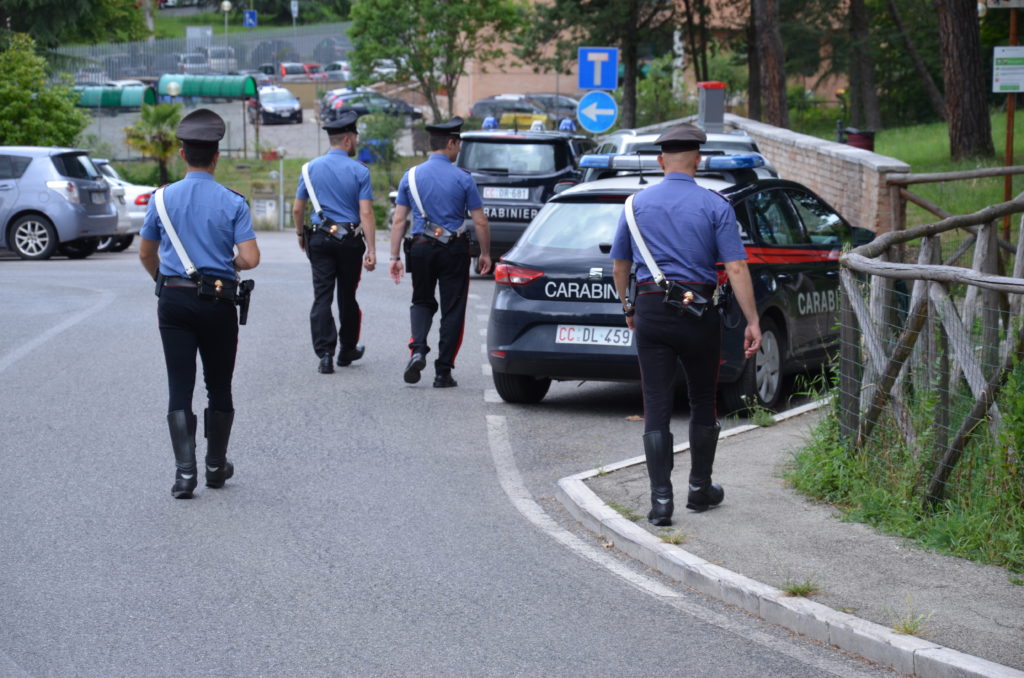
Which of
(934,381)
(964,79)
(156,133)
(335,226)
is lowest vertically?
(934,381)

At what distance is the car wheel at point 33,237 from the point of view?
24.3 metres

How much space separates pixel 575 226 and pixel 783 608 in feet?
16.9

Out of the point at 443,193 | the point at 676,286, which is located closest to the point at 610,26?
the point at 443,193

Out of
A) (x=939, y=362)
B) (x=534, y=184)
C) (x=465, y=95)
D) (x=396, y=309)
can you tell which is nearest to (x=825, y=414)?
(x=939, y=362)

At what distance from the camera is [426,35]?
53875mm

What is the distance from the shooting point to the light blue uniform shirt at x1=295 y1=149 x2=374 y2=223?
11.9 meters

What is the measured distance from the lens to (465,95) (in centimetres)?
8400

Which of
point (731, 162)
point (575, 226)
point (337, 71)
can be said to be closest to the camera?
point (575, 226)

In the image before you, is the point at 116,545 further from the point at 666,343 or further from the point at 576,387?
the point at 576,387

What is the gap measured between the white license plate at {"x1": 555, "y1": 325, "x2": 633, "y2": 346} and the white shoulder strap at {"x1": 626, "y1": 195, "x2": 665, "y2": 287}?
296cm

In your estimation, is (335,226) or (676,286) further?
(335,226)

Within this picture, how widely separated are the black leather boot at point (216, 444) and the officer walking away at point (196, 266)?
12 centimetres

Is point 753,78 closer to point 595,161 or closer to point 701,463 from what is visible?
point 595,161

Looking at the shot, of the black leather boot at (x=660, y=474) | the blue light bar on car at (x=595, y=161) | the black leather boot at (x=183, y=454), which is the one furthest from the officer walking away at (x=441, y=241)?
the black leather boot at (x=660, y=474)
